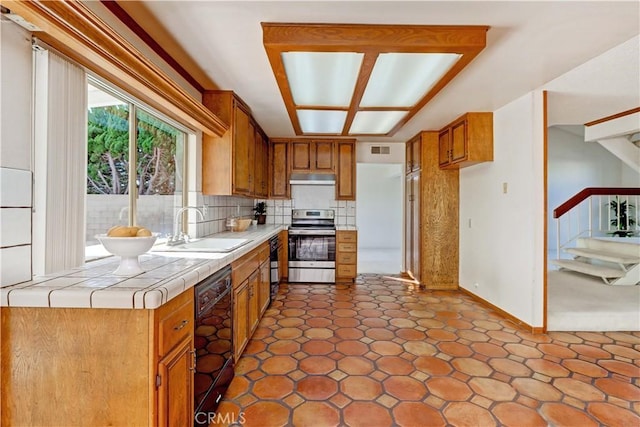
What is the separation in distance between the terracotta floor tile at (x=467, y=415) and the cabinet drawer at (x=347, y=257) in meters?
2.82

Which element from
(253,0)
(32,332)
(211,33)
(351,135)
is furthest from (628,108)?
(32,332)

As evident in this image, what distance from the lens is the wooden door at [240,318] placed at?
6.86ft

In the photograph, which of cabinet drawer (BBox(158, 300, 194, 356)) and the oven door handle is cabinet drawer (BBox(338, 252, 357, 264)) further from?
cabinet drawer (BBox(158, 300, 194, 356))

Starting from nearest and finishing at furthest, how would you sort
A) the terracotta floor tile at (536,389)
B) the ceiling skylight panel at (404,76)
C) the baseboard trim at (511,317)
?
the terracotta floor tile at (536,389)
the ceiling skylight panel at (404,76)
the baseboard trim at (511,317)

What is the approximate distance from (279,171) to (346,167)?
1.07 metres

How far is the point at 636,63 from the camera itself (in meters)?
2.16

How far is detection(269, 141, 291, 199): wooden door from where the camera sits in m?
4.85

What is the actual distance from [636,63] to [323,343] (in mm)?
3137

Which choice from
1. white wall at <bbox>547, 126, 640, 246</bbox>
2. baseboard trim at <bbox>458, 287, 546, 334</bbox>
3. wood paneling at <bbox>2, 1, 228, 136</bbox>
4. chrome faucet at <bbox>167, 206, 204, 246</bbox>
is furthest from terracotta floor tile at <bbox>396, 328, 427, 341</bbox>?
white wall at <bbox>547, 126, 640, 246</bbox>

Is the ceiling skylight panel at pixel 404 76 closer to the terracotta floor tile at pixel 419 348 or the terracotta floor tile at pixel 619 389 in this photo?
the terracotta floor tile at pixel 419 348

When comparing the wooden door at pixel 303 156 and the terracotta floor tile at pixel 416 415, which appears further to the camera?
the wooden door at pixel 303 156

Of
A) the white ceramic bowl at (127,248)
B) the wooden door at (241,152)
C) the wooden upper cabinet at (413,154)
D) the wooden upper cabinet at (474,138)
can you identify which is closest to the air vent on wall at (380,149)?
the wooden upper cabinet at (413,154)

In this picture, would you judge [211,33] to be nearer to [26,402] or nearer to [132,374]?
[132,374]

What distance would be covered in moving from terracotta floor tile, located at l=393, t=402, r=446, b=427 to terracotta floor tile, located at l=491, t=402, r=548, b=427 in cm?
34
